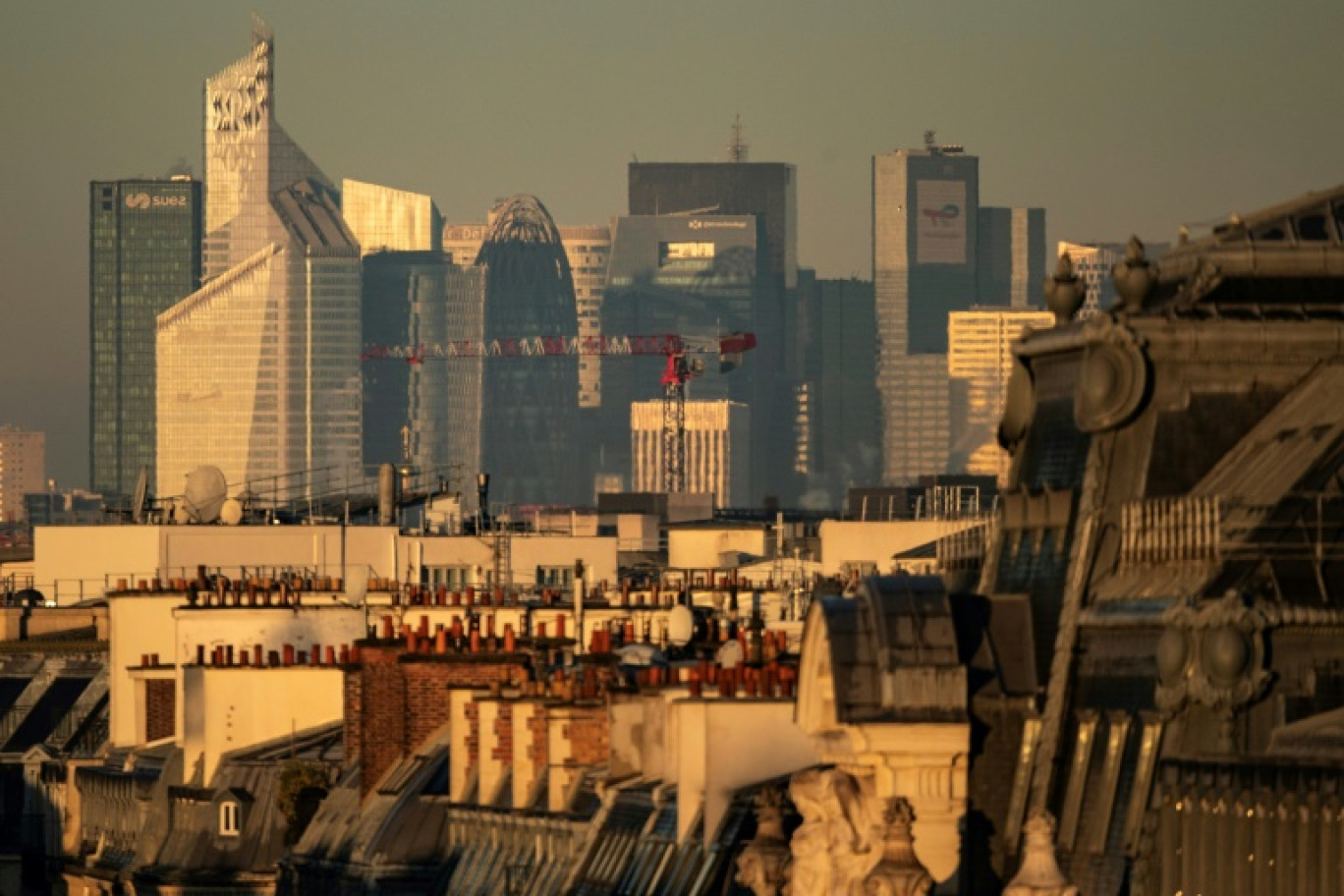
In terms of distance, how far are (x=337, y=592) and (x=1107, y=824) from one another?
53.9 meters

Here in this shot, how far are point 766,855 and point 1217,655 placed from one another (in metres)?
5.51

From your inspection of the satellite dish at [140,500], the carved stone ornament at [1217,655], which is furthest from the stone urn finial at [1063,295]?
the satellite dish at [140,500]

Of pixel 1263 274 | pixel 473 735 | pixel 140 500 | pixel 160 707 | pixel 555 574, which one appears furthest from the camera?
pixel 140 500

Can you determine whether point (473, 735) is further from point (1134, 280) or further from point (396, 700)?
point (1134, 280)

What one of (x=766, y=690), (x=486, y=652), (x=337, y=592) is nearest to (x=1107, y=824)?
(x=766, y=690)

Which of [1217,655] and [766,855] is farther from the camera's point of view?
[766,855]

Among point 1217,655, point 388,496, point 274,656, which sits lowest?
point 274,656

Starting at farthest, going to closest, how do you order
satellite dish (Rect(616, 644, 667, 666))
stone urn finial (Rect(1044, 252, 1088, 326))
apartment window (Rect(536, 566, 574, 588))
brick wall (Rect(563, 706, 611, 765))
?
apartment window (Rect(536, 566, 574, 588)) < satellite dish (Rect(616, 644, 667, 666)) < brick wall (Rect(563, 706, 611, 765)) < stone urn finial (Rect(1044, 252, 1088, 326))

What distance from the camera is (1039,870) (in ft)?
103

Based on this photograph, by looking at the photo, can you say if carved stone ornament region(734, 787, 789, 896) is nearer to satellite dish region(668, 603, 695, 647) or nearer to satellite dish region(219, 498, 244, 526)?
satellite dish region(668, 603, 695, 647)

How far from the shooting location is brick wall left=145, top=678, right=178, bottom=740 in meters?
82.7

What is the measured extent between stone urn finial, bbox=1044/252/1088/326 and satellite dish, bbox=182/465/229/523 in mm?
93749

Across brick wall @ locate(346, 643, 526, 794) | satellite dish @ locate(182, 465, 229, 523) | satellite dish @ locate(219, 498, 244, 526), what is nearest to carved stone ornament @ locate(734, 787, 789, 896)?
brick wall @ locate(346, 643, 526, 794)

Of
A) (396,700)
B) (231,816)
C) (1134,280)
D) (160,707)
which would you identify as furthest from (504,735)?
(160,707)
